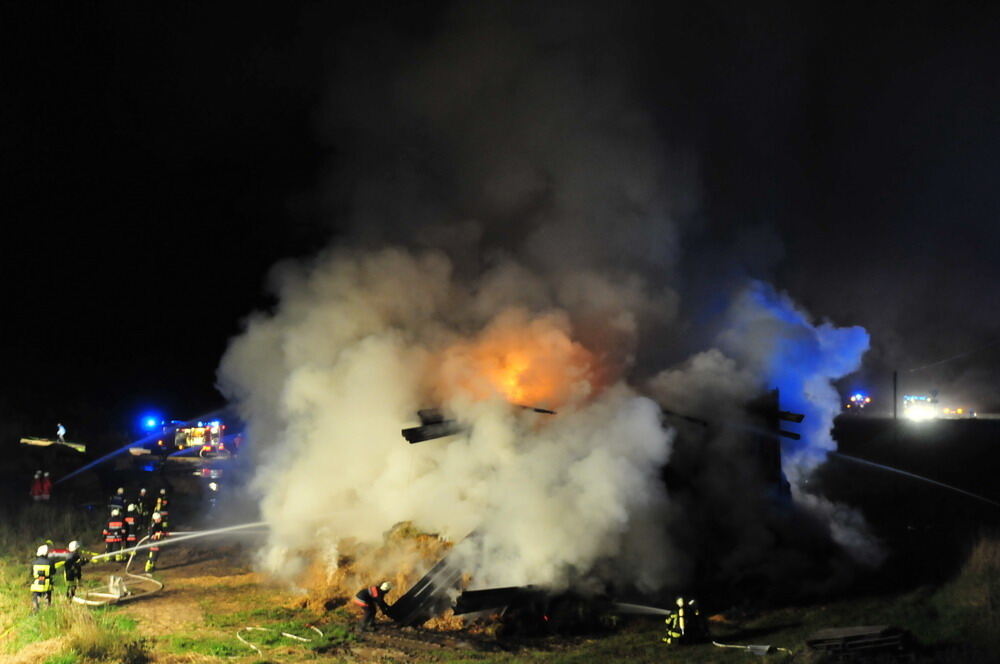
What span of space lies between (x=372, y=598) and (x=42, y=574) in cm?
543

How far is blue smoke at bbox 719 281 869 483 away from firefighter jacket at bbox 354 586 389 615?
1019 centimetres

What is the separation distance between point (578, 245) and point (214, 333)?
30750 mm

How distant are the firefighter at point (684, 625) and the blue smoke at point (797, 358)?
23.9ft

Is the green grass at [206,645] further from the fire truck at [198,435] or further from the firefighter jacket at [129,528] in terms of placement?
the fire truck at [198,435]

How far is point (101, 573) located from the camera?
1471 centimetres

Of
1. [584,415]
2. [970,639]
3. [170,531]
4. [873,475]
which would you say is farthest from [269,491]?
[873,475]

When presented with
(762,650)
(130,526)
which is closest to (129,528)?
(130,526)

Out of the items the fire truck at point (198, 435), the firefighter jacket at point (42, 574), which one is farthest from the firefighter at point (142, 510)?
the fire truck at point (198, 435)

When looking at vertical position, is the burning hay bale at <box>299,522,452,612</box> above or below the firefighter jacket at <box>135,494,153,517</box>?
below

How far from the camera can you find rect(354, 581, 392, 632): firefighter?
1109 centimetres

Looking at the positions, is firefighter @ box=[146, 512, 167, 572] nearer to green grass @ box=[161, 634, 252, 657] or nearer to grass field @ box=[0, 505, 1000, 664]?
grass field @ box=[0, 505, 1000, 664]

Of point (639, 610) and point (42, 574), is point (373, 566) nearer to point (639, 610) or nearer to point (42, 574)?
point (639, 610)

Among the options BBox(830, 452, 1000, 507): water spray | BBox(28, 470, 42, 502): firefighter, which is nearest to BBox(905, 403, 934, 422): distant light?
BBox(830, 452, 1000, 507): water spray

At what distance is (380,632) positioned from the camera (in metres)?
11.0
